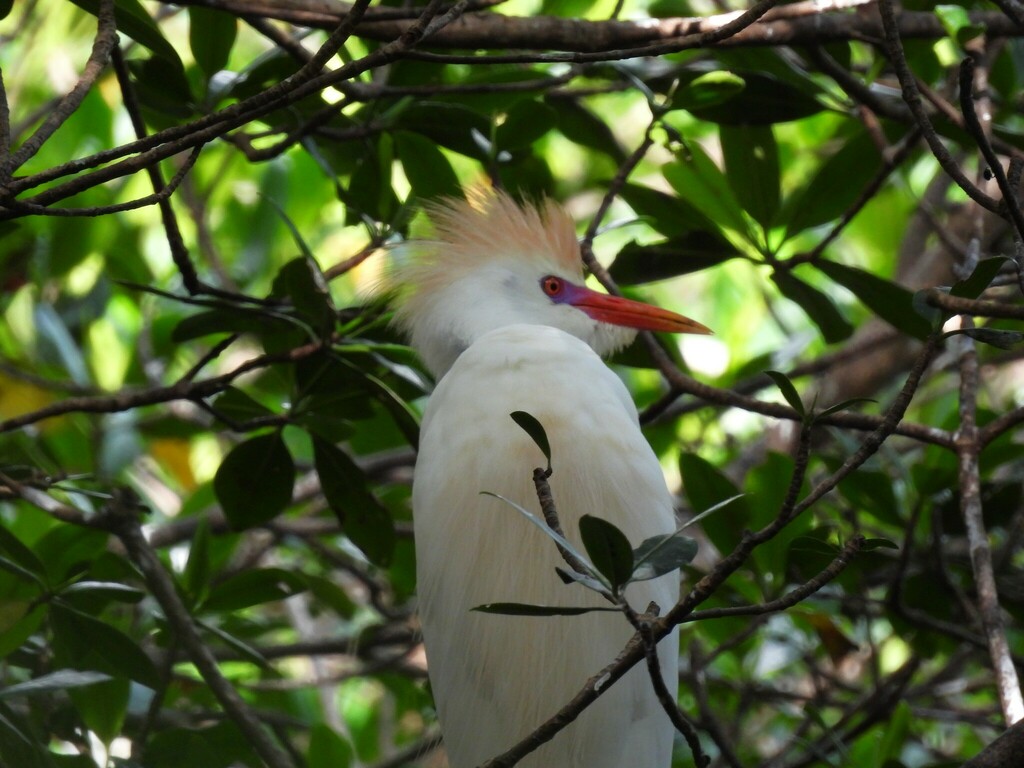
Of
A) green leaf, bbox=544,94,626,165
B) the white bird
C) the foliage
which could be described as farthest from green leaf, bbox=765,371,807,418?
green leaf, bbox=544,94,626,165

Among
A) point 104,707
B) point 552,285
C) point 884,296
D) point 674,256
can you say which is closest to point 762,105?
point 674,256

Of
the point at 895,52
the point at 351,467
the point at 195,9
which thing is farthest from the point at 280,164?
the point at 895,52

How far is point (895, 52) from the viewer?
5.31 ft

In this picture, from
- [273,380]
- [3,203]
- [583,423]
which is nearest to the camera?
[3,203]

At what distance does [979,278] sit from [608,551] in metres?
0.61

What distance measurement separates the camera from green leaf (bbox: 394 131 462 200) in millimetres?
2584

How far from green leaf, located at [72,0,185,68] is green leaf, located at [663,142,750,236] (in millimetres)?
1159

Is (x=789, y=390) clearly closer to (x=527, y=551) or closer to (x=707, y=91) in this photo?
(x=527, y=551)

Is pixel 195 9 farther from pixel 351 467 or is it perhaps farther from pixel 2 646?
pixel 2 646

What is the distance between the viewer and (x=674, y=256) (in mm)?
2496

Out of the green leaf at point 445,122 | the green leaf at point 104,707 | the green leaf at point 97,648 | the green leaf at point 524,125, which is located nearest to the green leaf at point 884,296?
the green leaf at point 524,125

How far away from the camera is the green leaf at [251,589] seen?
2.47 metres

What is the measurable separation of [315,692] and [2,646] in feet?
6.12

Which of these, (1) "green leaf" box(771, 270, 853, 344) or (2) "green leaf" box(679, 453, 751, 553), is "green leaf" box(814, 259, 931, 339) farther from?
(2) "green leaf" box(679, 453, 751, 553)
